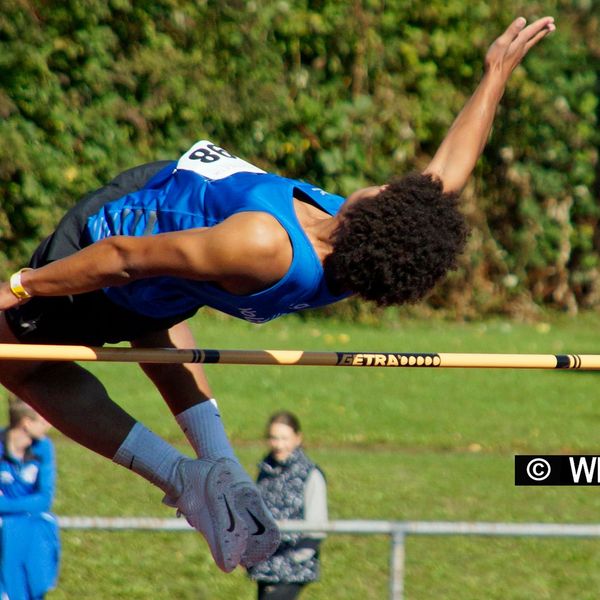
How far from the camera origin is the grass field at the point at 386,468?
7.52 m

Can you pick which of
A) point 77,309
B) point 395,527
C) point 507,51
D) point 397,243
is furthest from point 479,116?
point 395,527

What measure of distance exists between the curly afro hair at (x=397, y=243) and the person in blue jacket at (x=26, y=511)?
289 cm

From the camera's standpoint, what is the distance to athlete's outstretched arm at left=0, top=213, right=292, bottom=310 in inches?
147

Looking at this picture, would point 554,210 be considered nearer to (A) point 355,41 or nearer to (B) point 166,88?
(A) point 355,41

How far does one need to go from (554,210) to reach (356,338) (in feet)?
11.5

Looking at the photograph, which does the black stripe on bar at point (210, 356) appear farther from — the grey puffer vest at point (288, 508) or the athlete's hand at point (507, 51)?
the grey puffer vest at point (288, 508)

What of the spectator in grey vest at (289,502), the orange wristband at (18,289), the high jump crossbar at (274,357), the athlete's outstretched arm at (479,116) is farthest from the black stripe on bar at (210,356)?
the spectator in grey vest at (289,502)

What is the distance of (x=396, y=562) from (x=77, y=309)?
249 centimetres

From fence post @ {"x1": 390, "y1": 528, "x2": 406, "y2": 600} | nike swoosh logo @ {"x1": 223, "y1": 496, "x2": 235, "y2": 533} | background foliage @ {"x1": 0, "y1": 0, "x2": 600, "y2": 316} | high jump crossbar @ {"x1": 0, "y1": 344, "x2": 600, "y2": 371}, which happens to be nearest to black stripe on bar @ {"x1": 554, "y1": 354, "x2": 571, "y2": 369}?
high jump crossbar @ {"x1": 0, "y1": 344, "x2": 600, "y2": 371}

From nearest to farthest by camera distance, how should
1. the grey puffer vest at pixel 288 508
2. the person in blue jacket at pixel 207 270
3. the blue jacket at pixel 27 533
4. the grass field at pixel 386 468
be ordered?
the person in blue jacket at pixel 207 270 < the blue jacket at pixel 27 533 < the grey puffer vest at pixel 288 508 < the grass field at pixel 386 468

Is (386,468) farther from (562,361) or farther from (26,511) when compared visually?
(562,361)

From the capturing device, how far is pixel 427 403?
10.3 meters

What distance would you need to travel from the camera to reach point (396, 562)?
6.18 metres

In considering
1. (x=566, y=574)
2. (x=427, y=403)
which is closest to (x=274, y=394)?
(x=427, y=403)
